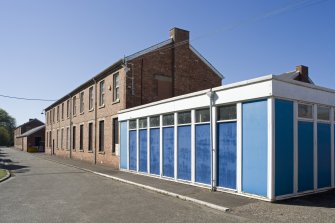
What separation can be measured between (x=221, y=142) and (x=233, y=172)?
115cm

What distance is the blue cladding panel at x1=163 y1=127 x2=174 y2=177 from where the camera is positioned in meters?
15.4

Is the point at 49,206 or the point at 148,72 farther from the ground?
the point at 148,72

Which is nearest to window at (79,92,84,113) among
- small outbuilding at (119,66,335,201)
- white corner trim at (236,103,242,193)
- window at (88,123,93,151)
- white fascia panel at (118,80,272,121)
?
window at (88,123,93,151)

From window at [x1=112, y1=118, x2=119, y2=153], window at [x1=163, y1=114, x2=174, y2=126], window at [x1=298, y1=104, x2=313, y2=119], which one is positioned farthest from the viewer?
window at [x1=112, y1=118, x2=119, y2=153]

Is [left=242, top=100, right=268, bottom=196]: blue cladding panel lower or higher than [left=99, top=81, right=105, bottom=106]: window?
lower

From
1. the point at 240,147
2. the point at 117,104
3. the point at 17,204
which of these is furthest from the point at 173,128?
the point at 117,104

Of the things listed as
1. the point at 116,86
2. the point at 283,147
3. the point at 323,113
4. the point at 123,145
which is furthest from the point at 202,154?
the point at 116,86

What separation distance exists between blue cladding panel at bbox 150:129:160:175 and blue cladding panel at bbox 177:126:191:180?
6.55 ft

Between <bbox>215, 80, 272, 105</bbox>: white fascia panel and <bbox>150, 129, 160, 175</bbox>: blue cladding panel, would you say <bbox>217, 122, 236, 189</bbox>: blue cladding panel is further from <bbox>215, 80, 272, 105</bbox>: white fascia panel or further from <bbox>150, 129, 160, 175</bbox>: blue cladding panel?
<bbox>150, 129, 160, 175</bbox>: blue cladding panel

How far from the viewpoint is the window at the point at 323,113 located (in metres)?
12.4

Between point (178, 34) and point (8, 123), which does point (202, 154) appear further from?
point (8, 123)

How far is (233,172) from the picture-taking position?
38.6 feet

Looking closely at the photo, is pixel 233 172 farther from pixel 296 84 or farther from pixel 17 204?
pixel 17 204

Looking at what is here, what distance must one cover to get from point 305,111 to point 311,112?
37cm
